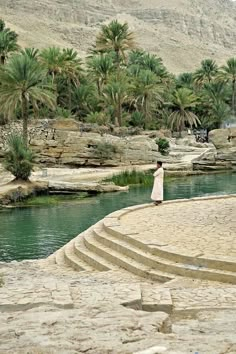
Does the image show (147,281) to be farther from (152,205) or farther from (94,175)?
(94,175)

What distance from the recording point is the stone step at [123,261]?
8.59 m

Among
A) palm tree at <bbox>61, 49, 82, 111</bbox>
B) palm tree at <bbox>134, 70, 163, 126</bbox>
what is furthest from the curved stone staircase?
palm tree at <bbox>134, 70, 163, 126</bbox>

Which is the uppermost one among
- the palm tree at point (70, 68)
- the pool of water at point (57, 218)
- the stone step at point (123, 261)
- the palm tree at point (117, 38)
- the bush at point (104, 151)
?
the palm tree at point (117, 38)

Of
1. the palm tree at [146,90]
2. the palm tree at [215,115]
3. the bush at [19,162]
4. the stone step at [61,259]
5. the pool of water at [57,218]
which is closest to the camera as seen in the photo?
the stone step at [61,259]

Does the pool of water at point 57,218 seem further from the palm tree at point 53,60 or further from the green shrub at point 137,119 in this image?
the palm tree at point 53,60

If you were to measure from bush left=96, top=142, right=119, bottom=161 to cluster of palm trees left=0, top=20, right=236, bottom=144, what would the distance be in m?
5.86

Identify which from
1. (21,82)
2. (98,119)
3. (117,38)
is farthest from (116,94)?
(21,82)

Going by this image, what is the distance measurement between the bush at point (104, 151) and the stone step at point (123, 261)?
1078 inches

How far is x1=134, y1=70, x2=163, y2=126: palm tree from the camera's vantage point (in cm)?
4919

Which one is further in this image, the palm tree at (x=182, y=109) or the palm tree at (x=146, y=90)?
the palm tree at (x=182, y=109)

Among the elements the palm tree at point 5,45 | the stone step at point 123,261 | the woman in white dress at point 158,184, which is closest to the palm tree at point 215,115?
the palm tree at point 5,45

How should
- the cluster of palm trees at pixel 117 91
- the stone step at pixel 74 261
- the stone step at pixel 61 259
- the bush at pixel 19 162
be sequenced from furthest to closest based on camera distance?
the cluster of palm trees at pixel 117 91 → the bush at pixel 19 162 → the stone step at pixel 61 259 → the stone step at pixel 74 261

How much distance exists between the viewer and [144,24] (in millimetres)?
141500

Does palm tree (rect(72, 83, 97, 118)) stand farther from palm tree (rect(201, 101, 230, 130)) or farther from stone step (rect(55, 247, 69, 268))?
stone step (rect(55, 247, 69, 268))
